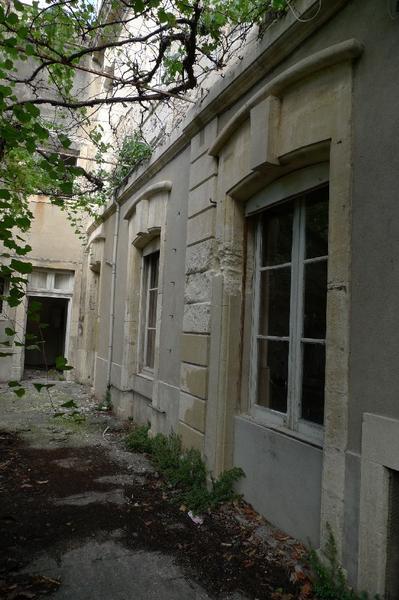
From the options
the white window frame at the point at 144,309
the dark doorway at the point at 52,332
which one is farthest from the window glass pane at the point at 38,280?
the white window frame at the point at 144,309

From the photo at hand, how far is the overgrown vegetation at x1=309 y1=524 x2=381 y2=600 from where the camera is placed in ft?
7.20

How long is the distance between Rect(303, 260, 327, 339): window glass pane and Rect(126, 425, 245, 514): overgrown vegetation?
135cm

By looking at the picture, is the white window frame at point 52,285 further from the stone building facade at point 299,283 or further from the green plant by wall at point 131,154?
the stone building facade at point 299,283

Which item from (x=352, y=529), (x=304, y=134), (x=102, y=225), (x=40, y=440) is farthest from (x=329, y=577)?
(x=102, y=225)

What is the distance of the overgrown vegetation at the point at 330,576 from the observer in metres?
2.20

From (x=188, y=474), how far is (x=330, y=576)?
1.73 m

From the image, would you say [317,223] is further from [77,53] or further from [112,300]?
[112,300]

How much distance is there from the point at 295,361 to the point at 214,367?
34.6 inches

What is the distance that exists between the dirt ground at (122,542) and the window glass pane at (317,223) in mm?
1963

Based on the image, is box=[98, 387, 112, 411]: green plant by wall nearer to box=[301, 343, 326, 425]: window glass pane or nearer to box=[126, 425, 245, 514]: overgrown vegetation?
box=[126, 425, 245, 514]: overgrown vegetation

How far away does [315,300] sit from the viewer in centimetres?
293

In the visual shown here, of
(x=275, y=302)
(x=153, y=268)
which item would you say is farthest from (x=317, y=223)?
(x=153, y=268)

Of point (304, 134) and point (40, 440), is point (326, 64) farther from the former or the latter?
point (40, 440)

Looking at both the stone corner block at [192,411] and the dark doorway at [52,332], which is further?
the dark doorway at [52,332]
